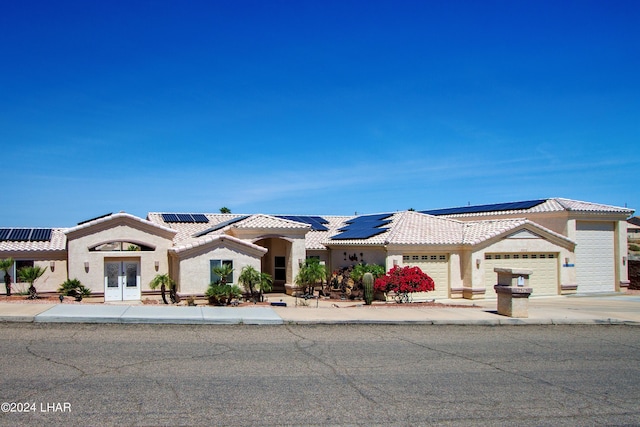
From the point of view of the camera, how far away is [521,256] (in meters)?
28.9

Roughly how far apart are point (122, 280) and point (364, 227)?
13459mm

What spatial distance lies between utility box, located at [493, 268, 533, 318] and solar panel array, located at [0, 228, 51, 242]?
21.5m

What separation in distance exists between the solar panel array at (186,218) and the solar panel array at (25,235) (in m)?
8.00

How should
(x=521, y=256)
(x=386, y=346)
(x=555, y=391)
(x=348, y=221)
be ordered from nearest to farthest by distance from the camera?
(x=555, y=391) < (x=386, y=346) < (x=521, y=256) < (x=348, y=221)


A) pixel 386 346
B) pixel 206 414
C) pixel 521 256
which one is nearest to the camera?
pixel 206 414

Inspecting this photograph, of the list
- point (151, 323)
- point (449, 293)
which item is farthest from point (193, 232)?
point (151, 323)

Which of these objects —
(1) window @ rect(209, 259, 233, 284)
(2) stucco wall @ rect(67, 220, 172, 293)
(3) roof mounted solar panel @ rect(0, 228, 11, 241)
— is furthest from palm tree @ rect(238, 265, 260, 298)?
(3) roof mounted solar panel @ rect(0, 228, 11, 241)

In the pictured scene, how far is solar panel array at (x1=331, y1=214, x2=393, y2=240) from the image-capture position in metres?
30.2

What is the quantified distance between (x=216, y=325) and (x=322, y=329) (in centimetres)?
258

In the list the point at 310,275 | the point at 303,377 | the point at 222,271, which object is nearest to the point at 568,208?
the point at 310,275

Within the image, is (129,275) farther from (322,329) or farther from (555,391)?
(555,391)

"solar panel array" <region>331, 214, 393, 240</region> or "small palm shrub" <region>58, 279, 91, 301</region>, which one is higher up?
"solar panel array" <region>331, 214, 393, 240</region>

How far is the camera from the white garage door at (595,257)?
30797 mm

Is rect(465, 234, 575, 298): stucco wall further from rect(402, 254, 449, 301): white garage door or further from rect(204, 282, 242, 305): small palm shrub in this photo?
rect(204, 282, 242, 305): small palm shrub
